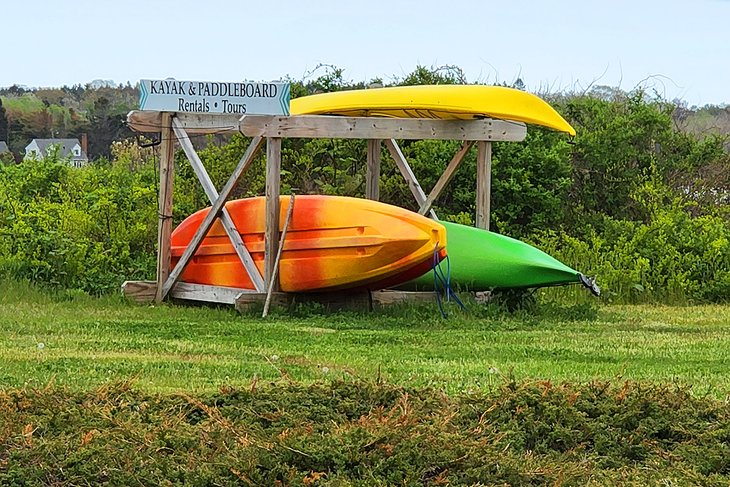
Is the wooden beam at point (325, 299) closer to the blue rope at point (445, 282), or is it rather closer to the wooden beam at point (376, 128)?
the blue rope at point (445, 282)

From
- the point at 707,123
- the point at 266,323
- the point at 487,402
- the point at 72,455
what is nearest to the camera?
the point at 72,455

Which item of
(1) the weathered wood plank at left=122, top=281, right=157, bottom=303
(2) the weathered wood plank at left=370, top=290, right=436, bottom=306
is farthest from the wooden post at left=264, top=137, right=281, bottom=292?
(1) the weathered wood plank at left=122, top=281, right=157, bottom=303

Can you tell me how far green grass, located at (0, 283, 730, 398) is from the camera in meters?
7.55

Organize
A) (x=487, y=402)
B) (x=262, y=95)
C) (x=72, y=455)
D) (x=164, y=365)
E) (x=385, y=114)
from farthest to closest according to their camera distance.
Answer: (x=385, y=114)
(x=262, y=95)
(x=164, y=365)
(x=487, y=402)
(x=72, y=455)

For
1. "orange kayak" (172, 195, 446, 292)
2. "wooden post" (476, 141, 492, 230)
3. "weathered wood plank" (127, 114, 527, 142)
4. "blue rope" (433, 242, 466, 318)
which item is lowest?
"blue rope" (433, 242, 466, 318)

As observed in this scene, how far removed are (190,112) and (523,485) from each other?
784 cm

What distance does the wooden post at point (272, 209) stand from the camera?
11.5m

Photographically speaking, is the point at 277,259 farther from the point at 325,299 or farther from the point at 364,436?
the point at 364,436

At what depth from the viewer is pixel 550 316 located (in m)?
11.8

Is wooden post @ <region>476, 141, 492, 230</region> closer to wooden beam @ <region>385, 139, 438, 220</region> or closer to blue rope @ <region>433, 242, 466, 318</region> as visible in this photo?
wooden beam @ <region>385, 139, 438, 220</region>

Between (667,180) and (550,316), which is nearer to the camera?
(550,316)

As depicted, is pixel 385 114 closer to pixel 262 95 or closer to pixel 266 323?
pixel 262 95

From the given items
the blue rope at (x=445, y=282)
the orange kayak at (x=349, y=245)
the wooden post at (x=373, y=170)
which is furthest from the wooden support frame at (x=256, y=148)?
the wooden post at (x=373, y=170)

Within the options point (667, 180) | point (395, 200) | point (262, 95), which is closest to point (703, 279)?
point (667, 180)
